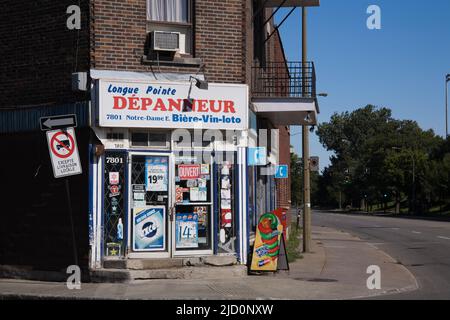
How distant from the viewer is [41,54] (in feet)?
44.2

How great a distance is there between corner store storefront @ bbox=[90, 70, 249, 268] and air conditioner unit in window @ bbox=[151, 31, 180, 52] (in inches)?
25.5

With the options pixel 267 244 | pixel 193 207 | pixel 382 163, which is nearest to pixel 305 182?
pixel 267 244

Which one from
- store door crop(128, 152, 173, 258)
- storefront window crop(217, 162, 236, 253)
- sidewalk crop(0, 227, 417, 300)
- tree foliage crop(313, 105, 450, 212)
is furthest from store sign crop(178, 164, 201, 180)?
tree foliage crop(313, 105, 450, 212)

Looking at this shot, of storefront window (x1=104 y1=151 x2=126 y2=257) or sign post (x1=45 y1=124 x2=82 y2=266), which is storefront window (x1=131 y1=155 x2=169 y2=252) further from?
sign post (x1=45 y1=124 x2=82 y2=266)

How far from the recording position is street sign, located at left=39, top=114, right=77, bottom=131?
39.2 ft

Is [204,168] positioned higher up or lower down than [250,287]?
higher up

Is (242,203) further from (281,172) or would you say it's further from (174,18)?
(281,172)

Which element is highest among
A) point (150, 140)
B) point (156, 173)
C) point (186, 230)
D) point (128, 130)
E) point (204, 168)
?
point (128, 130)

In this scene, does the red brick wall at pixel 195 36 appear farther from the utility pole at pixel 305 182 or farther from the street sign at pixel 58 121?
the utility pole at pixel 305 182

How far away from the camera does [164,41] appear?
1312 cm

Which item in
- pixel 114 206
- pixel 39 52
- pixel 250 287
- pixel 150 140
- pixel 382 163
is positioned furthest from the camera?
pixel 382 163

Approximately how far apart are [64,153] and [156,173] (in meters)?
2.02

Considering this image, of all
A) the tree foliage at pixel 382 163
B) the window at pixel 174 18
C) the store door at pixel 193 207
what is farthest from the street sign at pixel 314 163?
the tree foliage at pixel 382 163
